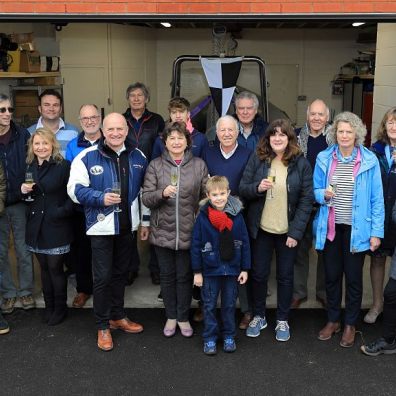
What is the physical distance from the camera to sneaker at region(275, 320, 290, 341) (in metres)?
4.33

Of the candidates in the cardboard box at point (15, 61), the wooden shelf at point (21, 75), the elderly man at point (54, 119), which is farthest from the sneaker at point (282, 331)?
the cardboard box at point (15, 61)

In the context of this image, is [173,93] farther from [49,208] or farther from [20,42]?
[20,42]

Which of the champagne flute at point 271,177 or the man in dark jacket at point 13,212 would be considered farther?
the man in dark jacket at point 13,212

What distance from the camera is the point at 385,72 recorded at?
7.58 m

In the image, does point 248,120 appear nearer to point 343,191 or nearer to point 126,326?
point 343,191

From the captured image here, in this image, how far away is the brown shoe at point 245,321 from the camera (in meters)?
4.55

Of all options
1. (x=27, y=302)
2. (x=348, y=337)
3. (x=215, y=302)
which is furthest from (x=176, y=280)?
(x=27, y=302)

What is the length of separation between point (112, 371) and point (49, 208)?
4.56 ft

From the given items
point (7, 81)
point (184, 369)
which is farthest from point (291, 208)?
point (7, 81)

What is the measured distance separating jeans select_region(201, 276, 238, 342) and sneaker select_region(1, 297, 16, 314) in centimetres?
190

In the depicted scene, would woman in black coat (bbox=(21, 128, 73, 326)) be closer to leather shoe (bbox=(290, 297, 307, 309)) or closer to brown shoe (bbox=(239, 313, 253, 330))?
brown shoe (bbox=(239, 313, 253, 330))

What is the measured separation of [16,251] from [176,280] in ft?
5.20

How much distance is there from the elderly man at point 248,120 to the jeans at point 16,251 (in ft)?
6.65

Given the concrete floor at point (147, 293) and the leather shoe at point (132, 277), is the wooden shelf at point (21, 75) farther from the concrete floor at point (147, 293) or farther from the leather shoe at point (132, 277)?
the leather shoe at point (132, 277)
